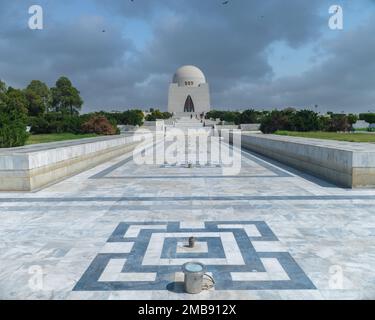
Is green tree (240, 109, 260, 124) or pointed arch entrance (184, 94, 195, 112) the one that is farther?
pointed arch entrance (184, 94, 195, 112)

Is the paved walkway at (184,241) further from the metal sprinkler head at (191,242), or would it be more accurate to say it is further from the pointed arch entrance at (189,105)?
the pointed arch entrance at (189,105)

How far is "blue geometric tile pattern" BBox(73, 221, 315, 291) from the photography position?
12.0 ft

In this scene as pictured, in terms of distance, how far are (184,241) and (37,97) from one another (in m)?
55.1

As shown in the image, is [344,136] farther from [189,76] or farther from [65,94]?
[189,76]

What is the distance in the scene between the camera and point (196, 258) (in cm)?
434

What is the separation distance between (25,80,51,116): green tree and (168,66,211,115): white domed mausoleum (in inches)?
1633

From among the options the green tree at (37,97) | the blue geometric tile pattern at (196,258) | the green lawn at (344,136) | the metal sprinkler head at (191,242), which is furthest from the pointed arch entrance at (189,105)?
the metal sprinkler head at (191,242)

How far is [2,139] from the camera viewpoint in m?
14.8

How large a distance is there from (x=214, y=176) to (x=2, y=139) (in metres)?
9.93

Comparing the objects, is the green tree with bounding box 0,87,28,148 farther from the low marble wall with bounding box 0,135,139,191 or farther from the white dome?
the white dome

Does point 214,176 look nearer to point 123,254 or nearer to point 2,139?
point 123,254

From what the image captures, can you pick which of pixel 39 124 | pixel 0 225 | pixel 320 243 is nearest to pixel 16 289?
pixel 0 225

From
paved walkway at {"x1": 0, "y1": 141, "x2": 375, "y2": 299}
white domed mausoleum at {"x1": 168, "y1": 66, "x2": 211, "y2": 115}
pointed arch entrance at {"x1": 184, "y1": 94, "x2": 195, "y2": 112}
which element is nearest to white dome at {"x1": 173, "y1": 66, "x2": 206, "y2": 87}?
white domed mausoleum at {"x1": 168, "y1": 66, "x2": 211, "y2": 115}

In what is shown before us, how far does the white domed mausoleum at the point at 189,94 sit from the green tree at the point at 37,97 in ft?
136
